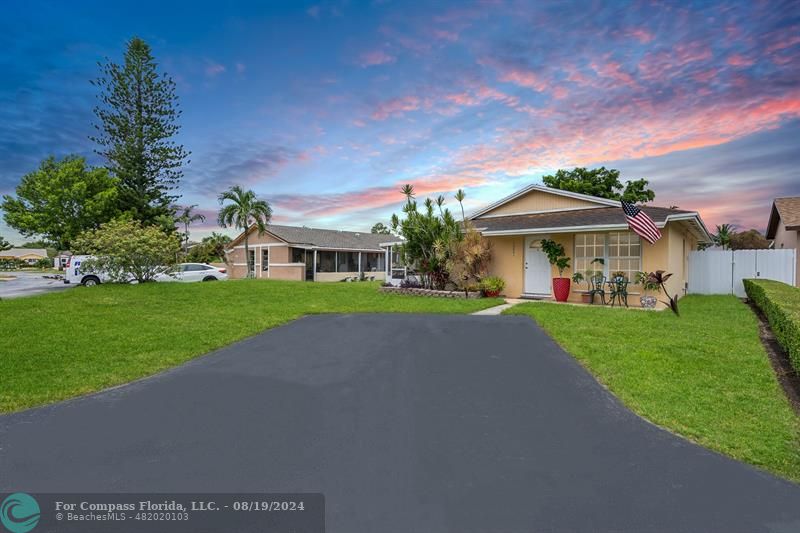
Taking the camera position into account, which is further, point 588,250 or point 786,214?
point 786,214

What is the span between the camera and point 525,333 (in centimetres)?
841

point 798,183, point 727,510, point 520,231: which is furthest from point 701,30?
point 798,183

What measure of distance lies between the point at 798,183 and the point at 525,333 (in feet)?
63.8

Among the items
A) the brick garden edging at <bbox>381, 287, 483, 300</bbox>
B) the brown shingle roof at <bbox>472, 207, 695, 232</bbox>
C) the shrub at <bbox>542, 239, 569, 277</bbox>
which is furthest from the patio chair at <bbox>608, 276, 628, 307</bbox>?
the brick garden edging at <bbox>381, 287, 483, 300</bbox>

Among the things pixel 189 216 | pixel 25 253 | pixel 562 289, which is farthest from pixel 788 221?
pixel 25 253

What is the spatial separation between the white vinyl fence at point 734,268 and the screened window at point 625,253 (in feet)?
18.7

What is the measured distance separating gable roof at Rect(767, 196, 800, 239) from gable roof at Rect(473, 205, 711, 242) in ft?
8.27

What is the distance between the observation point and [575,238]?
1427 cm

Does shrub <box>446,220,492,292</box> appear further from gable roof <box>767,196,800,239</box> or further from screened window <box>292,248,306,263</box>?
screened window <box>292,248,306,263</box>

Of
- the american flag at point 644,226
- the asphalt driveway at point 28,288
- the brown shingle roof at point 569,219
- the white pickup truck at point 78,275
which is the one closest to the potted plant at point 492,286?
the brown shingle roof at point 569,219

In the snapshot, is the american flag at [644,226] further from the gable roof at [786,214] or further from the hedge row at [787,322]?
the gable roof at [786,214]

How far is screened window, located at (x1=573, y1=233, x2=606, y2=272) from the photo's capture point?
13.8 meters

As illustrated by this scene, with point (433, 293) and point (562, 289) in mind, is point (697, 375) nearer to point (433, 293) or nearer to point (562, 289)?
point (562, 289)

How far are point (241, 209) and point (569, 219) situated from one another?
22.2 metres
